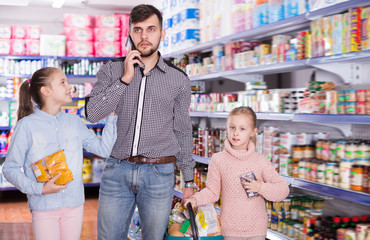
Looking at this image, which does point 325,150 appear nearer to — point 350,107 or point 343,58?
point 350,107

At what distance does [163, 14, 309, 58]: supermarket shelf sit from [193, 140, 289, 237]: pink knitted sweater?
1071 millimetres

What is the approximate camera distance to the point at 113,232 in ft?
8.26

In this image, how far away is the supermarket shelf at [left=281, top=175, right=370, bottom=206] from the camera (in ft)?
8.66

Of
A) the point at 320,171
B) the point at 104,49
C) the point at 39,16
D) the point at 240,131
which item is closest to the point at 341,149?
the point at 320,171

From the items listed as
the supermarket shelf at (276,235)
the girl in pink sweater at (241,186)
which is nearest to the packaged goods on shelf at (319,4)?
the girl in pink sweater at (241,186)

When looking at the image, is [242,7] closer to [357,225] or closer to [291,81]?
[291,81]

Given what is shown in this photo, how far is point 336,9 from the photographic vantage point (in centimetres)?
284

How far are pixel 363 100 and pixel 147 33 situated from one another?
1.33m

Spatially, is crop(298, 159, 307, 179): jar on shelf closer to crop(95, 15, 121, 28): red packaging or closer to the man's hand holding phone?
the man's hand holding phone

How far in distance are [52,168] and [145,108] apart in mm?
590

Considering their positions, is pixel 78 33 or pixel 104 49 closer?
pixel 78 33

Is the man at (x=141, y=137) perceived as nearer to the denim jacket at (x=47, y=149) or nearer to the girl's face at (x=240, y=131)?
the denim jacket at (x=47, y=149)

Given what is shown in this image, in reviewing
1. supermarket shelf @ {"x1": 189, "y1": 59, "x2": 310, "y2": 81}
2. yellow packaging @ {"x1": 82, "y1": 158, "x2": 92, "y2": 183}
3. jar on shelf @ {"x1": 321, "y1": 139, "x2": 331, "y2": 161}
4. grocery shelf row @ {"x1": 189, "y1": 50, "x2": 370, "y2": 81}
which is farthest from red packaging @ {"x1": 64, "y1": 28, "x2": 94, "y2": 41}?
jar on shelf @ {"x1": 321, "y1": 139, "x2": 331, "y2": 161}

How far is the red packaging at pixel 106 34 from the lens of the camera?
8.12 metres
